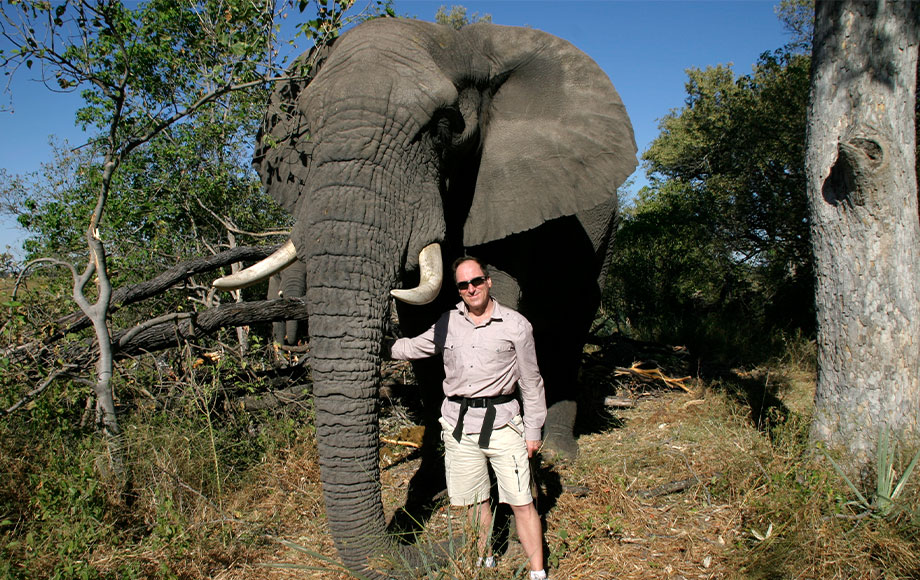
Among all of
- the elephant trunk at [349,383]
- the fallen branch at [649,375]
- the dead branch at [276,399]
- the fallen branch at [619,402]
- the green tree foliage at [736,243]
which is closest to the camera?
the elephant trunk at [349,383]

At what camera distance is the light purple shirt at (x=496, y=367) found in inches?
120

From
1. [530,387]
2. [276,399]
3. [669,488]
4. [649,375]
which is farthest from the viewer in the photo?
[649,375]

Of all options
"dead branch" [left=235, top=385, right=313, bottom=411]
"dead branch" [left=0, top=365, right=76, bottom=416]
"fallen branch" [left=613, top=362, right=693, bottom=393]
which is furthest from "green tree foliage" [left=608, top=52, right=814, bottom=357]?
"dead branch" [left=0, top=365, right=76, bottom=416]

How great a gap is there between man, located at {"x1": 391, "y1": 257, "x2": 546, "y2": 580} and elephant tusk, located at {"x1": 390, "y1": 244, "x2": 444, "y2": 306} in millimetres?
201

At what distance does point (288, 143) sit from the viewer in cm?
387

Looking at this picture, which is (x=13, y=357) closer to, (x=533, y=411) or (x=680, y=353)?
(x=533, y=411)

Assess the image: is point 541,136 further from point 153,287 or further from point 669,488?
point 153,287

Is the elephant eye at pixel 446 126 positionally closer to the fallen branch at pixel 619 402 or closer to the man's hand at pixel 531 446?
the man's hand at pixel 531 446

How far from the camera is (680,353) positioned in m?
8.79

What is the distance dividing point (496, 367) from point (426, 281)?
0.64 m

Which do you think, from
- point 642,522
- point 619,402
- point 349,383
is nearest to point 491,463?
point 349,383

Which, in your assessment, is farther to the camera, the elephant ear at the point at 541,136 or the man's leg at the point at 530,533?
the elephant ear at the point at 541,136

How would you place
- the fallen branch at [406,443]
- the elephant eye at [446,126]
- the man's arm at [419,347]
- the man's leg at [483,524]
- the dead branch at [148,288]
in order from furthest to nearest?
the fallen branch at [406,443] → the dead branch at [148,288] → the elephant eye at [446,126] → the man's arm at [419,347] → the man's leg at [483,524]

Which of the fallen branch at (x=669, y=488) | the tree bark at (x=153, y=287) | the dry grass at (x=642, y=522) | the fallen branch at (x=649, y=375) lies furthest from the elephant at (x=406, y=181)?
the fallen branch at (x=649, y=375)
